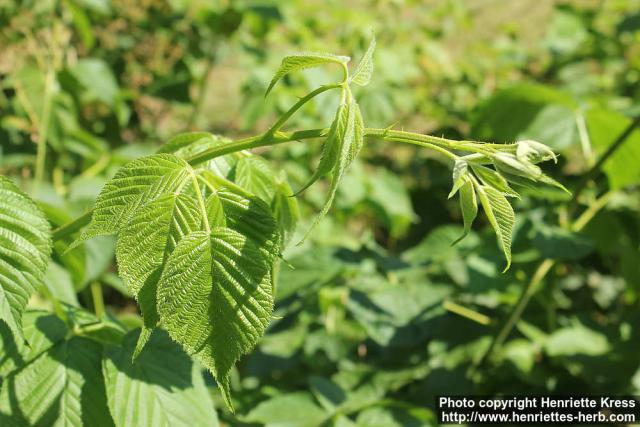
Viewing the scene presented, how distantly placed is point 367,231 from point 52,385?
1.22 m

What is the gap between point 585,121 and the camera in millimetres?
1957

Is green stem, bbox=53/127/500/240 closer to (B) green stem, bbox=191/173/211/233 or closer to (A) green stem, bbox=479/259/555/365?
(B) green stem, bbox=191/173/211/233

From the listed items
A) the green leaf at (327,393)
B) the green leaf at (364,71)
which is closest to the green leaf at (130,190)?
the green leaf at (364,71)

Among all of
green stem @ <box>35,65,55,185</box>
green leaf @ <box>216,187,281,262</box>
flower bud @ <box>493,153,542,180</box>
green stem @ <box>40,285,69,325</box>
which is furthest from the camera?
green stem @ <box>35,65,55,185</box>

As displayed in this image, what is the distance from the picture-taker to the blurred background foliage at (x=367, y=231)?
1.73 m

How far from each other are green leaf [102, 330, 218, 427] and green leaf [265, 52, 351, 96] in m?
0.46

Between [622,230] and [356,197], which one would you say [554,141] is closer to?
[622,230]

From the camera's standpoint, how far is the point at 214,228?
74cm

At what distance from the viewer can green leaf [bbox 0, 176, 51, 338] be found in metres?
0.77

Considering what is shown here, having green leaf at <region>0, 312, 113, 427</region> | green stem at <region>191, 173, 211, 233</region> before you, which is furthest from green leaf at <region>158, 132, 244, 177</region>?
green leaf at <region>0, 312, 113, 427</region>

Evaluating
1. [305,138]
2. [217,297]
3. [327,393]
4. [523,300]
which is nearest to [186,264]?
[217,297]

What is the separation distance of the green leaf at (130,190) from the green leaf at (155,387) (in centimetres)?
26

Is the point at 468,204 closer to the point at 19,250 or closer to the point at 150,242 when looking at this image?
the point at 150,242

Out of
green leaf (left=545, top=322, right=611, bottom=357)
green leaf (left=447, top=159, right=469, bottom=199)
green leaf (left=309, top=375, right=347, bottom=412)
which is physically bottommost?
green leaf (left=545, top=322, right=611, bottom=357)
